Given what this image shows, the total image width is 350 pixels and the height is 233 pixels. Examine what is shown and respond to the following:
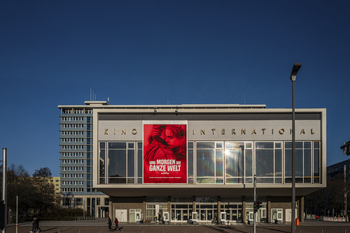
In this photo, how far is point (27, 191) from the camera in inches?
1890

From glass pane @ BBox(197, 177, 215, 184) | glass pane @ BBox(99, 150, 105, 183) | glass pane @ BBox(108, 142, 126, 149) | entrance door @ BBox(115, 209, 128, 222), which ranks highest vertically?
glass pane @ BBox(108, 142, 126, 149)

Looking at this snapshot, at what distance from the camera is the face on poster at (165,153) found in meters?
36.0

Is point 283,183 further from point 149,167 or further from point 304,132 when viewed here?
point 149,167

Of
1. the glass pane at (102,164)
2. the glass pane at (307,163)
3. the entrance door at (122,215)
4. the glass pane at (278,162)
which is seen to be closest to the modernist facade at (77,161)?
the entrance door at (122,215)

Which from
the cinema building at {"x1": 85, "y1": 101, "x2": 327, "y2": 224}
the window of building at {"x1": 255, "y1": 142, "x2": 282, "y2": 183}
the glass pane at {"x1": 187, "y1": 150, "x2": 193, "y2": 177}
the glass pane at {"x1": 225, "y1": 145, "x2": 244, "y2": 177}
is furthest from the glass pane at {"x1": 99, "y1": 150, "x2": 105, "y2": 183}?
the window of building at {"x1": 255, "y1": 142, "x2": 282, "y2": 183}

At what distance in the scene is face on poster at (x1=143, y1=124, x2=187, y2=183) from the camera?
Result: 36031mm

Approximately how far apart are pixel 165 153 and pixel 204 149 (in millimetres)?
4888

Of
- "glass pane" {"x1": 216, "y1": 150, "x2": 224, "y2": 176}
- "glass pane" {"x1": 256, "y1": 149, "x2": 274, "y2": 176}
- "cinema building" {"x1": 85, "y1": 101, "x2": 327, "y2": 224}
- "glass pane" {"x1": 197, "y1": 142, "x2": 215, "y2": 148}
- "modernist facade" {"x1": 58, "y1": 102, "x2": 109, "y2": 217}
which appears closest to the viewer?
"cinema building" {"x1": 85, "y1": 101, "x2": 327, "y2": 224}

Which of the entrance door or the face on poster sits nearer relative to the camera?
the face on poster

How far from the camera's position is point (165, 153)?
1421 inches

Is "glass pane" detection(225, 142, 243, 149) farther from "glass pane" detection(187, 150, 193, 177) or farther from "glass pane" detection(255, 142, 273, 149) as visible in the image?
"glass pane" detection(187, 150, 193, 177)

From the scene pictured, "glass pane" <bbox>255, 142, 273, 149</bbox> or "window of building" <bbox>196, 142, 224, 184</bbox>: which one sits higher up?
"glass pane" <bbox>255, 142, 273, 149</bbox>

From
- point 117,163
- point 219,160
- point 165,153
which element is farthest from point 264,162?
point 117,163

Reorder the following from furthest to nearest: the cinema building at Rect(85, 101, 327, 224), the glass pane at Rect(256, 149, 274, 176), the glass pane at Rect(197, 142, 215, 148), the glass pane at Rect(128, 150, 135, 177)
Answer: the glass pane at Rect(197, 142, 215, 148)
the glass pane at Rect(128, 150, 135, 177)
the glass pane at Rect(256, 149, 274, 176)
the cinema building at Rect(85, 101, 327, 224)
